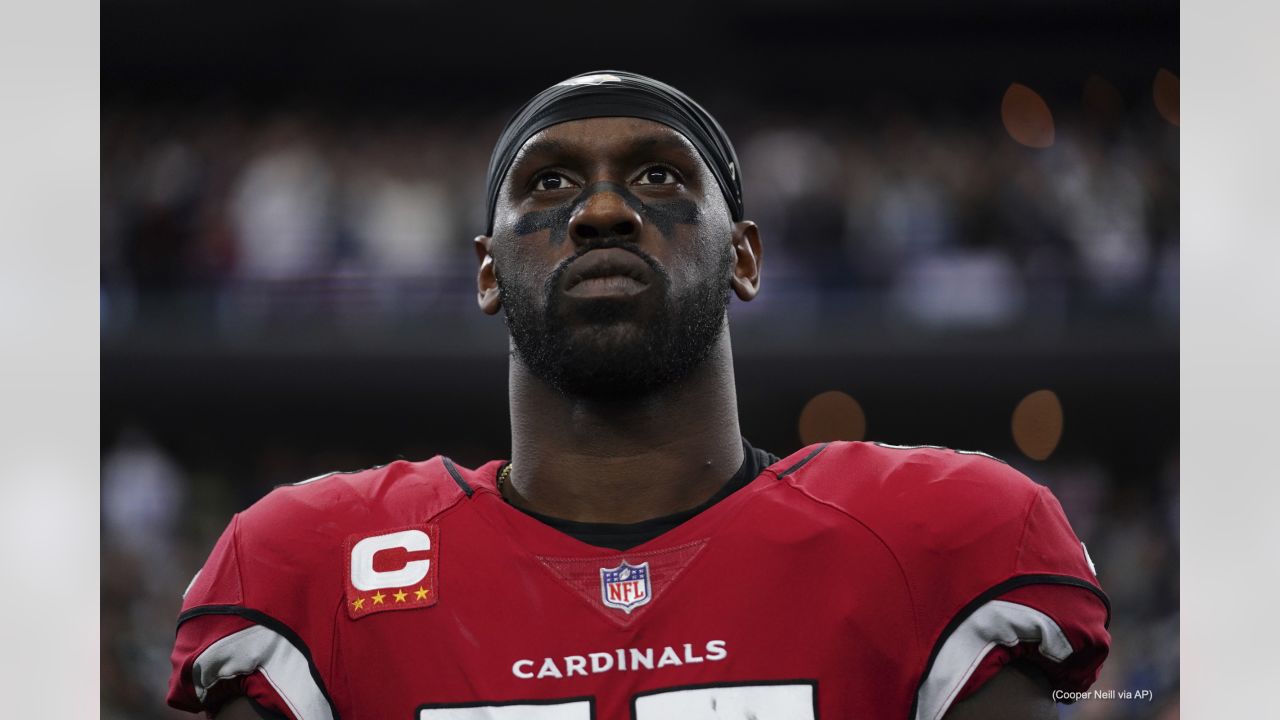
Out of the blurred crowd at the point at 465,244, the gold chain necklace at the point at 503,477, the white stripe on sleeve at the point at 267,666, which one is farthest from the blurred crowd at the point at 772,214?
the white stripe on sleeve at the point at 267,666

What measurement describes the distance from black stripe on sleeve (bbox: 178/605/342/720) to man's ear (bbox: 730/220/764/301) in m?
0.75

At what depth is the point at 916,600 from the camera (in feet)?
4.97

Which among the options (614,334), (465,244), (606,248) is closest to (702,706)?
(614,334)

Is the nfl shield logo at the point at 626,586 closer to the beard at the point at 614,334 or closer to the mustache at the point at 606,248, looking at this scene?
the beard at the point at 614,334

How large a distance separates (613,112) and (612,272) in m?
0.24

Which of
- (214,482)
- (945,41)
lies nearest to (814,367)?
(945,41)

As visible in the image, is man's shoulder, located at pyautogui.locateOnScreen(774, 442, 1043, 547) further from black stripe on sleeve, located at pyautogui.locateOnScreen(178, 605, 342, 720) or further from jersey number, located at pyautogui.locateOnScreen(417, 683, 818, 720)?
black stripe on sleeve, located at pyautogui.locateOnScreen(178, 605, 342, 720)

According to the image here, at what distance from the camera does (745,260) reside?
1871 millimetres

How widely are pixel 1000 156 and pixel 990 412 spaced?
1.15 metres

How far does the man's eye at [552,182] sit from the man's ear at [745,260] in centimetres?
27

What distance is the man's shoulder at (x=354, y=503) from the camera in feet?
5.34

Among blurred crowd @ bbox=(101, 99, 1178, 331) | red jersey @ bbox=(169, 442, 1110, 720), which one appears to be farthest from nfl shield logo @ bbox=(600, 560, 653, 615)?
blurred crowd @ bbox=(101, 99, 1178, 331)

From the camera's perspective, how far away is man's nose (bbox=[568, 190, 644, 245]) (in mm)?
1616
